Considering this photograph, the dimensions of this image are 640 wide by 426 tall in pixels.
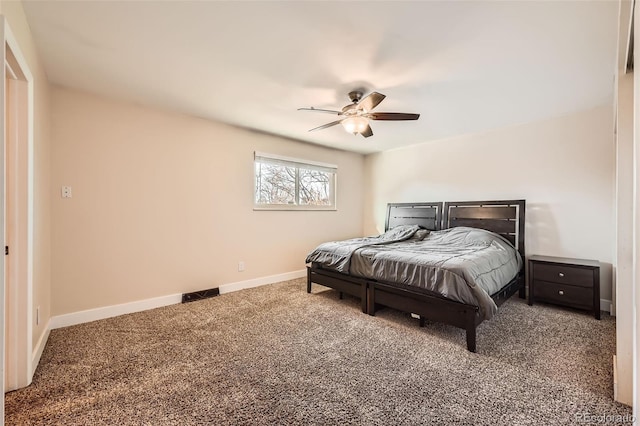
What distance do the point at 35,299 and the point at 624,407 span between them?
3.91 m

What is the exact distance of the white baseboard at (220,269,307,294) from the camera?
378 centimetres

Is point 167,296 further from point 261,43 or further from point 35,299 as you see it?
point 261,43

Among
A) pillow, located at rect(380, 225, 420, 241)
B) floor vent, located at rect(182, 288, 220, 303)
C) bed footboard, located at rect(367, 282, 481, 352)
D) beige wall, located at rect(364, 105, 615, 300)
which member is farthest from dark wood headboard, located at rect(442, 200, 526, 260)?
floor vent, located at rect(182, 288, 220, 303)

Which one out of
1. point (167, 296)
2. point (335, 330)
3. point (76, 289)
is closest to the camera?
point (335, 330)

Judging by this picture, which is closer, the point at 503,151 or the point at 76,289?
the point at 76,289

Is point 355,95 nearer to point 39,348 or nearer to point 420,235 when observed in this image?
point 420,235

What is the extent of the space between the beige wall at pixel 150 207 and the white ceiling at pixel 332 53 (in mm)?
373

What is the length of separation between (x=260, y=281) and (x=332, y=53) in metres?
3.16

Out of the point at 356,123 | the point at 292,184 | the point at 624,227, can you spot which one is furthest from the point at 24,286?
the point at 624,227

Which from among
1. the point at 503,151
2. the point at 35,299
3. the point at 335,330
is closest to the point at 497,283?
the point at 335,330

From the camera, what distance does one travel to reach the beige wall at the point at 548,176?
3182mm

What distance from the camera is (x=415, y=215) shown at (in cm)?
471

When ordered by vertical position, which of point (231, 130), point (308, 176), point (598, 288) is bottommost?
point (598, 288)

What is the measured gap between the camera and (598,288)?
9.40 ft
